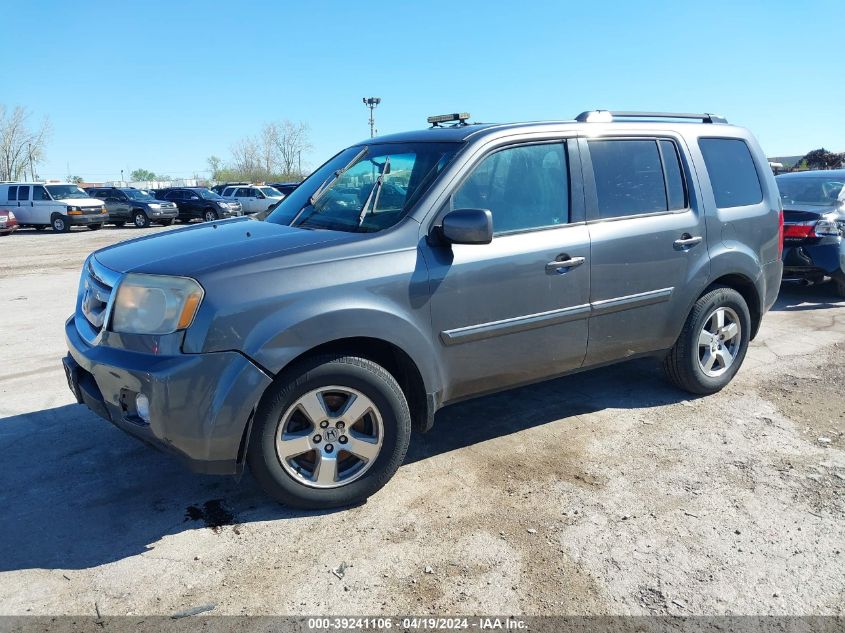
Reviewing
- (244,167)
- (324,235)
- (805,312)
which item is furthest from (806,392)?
(244,167)

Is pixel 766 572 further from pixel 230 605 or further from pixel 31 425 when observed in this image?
pixel 31 425

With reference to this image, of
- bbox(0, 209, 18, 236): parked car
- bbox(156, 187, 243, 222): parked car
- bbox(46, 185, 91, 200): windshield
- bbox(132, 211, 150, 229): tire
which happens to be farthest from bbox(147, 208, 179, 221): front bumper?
bbox(0, 209, 18, 236): parked car

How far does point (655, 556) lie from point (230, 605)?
183 centimetres

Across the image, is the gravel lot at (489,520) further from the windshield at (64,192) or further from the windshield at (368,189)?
the windshield at (64,192)

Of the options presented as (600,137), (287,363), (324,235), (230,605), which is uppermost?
(600,137)

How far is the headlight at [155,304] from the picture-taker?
2.95 meters

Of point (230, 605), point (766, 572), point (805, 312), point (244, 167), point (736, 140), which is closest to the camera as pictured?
point (230, 605)

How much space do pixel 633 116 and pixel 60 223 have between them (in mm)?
24652

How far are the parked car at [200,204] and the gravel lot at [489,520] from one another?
24468 mm

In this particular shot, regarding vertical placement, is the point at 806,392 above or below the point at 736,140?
below

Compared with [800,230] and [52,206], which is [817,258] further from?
[52,206]

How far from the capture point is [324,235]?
3461 millimetres

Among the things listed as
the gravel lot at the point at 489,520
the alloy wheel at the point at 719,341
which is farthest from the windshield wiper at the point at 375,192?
the alloy wheel at the point at 719,341

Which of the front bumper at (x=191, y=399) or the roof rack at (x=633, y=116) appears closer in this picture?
the front bumper at (x=191, y=399)
